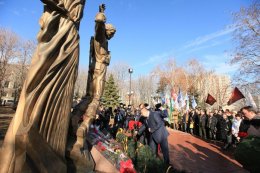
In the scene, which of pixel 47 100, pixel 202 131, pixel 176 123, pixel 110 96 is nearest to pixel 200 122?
pixel 202 131

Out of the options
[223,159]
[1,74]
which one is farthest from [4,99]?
[223,159]

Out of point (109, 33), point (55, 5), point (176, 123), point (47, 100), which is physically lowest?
point (176, 123)

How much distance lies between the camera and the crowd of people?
614 centimetres

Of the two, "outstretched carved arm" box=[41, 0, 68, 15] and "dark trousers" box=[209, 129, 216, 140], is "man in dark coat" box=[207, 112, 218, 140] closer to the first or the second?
"dark trousers" box=[209, 129, 216, 140]

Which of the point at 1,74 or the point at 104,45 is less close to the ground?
the point at 1,74

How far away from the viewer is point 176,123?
21406 millimetres

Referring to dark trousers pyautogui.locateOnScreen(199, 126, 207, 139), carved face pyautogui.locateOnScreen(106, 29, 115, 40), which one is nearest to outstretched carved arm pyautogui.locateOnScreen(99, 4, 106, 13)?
carved face pyautogui.locateOnScreen(106, 29, 115, 40)

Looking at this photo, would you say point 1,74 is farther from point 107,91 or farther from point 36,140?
point 36,140

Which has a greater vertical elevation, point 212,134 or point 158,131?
point 158,131

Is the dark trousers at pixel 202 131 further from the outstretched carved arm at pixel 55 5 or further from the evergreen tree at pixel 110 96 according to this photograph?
the evergreen tree at pixel 110 96

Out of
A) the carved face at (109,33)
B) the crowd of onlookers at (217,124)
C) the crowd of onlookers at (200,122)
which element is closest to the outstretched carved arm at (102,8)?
the carved face at (109,33)

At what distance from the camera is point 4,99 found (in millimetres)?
57562

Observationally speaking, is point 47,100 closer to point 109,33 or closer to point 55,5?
point 55,5

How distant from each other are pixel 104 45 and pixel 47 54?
270 cm
